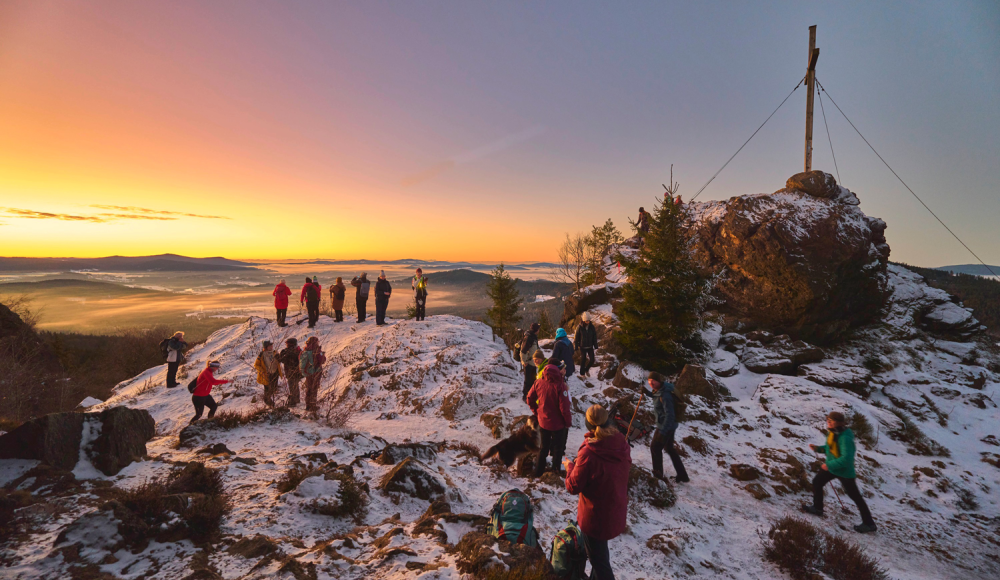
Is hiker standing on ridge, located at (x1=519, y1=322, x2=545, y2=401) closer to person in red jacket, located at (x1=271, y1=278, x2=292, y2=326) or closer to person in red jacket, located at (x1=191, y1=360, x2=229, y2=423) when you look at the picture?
person in red jacket, located at (x1=191, y1=360, x2=229, y2=423)

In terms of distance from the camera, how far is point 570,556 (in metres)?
3.68

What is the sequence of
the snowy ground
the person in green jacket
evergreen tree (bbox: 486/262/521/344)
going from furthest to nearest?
evergreen tree (bbox: 486/262/521/344), the person in green jacket, the snowy ground

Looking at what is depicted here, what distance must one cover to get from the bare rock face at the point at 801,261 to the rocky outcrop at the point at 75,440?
18.4 meters

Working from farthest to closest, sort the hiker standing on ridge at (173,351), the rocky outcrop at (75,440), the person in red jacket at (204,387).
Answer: the hiker standing on ridge at (173,351) < the person in red jacket at (204,387) < the rocky outcrop at (75,440)

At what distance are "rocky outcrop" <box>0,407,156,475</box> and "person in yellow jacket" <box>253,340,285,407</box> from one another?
3403mm

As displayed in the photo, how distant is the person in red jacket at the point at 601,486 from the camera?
3639 mm

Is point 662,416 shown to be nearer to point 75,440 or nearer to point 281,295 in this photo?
point 75,440

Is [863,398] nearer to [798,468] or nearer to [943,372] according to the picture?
[943,372]

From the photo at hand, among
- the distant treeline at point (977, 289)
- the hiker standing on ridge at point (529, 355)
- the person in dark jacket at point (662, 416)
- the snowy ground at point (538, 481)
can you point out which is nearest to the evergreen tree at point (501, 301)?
the snowy ground at point (538, 481)

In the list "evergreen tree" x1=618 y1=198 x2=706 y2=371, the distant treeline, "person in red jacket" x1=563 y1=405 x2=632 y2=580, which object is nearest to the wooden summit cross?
"evergreen tree" x1=618 y1=198 x2=706 y2=371

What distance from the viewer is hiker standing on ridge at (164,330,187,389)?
11.3 m

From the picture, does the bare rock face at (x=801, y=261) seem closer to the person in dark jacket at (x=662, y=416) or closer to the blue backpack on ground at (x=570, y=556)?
the person in dark jacket at (x=662, y=416)

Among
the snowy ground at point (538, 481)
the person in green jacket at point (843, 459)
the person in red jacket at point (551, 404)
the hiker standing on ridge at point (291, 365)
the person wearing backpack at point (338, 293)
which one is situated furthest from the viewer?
the person wearing backpack at point (338, 293)

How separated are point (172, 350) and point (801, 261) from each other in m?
24.1
